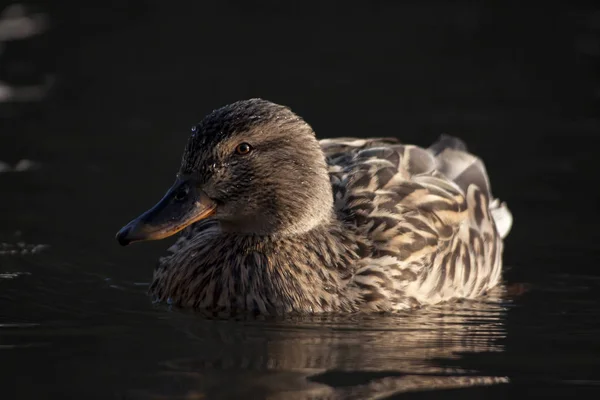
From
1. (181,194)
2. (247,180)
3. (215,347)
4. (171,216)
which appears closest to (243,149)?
(247,180)

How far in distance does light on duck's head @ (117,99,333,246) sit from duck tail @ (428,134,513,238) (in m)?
1.88

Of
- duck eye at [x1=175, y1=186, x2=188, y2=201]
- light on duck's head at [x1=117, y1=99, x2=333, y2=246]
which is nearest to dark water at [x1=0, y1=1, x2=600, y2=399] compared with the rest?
light on duck's head at [x1=117, y1=99, x2=333, y2=246]

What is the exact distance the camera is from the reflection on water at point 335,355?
7375mm

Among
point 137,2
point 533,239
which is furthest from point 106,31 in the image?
point 533,239

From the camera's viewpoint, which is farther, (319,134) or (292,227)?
(319,134)

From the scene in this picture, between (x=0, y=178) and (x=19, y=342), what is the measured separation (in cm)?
440

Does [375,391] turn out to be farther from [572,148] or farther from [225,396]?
[572,148]

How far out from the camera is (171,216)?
8695 millimetres

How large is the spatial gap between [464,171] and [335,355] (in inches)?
137

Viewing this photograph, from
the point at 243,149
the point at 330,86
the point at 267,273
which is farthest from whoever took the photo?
the point at 330,86

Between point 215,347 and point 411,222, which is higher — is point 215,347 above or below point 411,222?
below

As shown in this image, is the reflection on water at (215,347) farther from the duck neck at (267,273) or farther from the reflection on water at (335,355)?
the duck neck at (267,273)

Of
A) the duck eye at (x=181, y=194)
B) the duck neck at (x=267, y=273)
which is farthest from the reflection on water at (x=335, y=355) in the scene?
the duck eye at (x=181, y=194)

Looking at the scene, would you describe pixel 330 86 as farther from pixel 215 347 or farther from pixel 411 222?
pixel 215 347
